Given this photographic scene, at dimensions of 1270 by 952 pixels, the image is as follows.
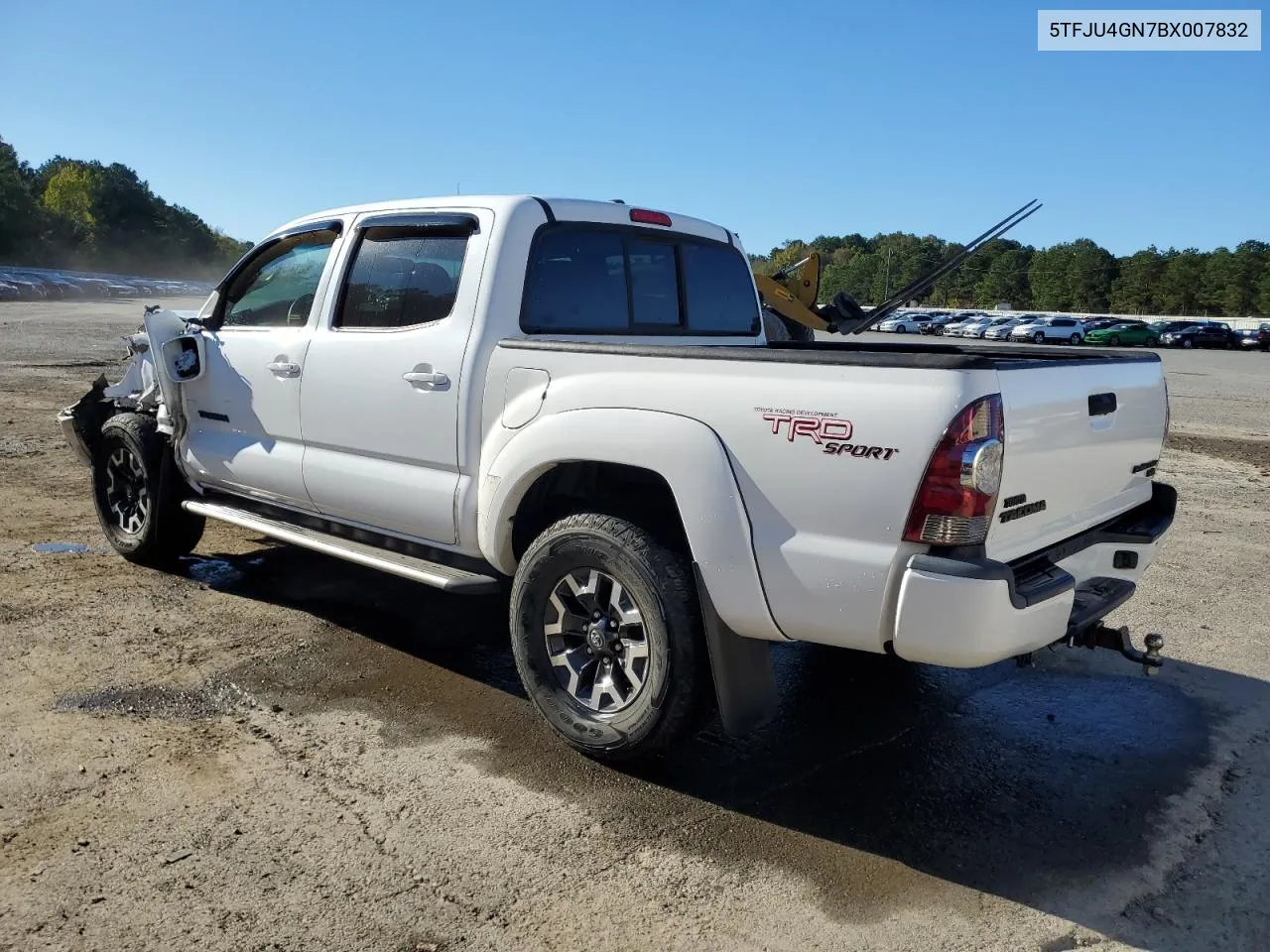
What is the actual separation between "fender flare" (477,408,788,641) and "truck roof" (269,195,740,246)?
3.71ft

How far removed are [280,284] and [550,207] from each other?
5.79 feet

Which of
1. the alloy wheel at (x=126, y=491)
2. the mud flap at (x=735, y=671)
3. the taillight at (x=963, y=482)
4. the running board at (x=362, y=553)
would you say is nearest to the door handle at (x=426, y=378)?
the running board at (x=362, y=553)

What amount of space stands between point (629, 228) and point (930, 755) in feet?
8.78

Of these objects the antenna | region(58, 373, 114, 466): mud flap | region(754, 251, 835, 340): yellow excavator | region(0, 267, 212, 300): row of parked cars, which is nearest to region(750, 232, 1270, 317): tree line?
region(0, 267, 212, 300): row of parked cars

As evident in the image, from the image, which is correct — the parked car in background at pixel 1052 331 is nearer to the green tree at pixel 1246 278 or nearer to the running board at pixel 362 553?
the green tree at pixel 1246 278

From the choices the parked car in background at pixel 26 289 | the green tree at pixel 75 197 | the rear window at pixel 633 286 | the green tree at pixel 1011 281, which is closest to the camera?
the rear window at pixel 633 286

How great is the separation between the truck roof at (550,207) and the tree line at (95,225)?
3814 inches

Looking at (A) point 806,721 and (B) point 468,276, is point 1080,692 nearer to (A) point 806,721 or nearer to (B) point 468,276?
(A) point 806,721

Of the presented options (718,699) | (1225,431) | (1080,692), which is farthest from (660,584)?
(1225,431)

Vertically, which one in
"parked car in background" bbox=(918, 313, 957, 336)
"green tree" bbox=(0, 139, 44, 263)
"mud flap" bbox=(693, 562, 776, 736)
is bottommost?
"mud flap" bbox=(693, 562, 776, 736)

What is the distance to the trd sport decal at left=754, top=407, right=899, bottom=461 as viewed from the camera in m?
2.97

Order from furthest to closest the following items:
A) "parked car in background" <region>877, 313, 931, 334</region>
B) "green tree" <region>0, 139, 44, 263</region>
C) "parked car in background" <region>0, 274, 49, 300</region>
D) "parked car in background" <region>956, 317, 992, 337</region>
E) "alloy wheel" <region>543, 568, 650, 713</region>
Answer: "green tree" <region>0, 139, 44, 263</region>
"parked car in background" <region>877, 313, 931, 334</region>
"parked car in background" <region>956, 317, 992, 337</region>
"parked car in background" <region>0, 274, 49, 300</region>
"alloy wheel" <region>543, 568, 650, 713</region>

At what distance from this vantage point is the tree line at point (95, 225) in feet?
289

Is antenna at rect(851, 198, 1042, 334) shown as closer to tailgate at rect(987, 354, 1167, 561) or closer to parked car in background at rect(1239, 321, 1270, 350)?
tailgate at rect(987, 354, 1167, 561)
